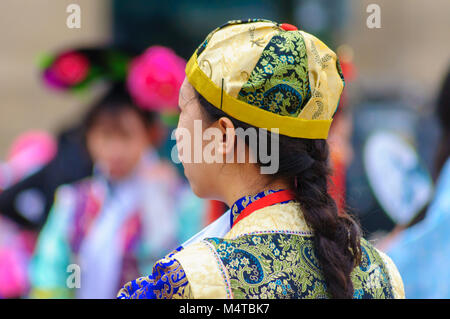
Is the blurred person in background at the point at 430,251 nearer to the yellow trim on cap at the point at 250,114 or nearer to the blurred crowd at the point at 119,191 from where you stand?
the blurred crowd at the point at 119,191

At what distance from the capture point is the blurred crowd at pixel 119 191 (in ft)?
11.1

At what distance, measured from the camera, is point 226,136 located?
4.45ft

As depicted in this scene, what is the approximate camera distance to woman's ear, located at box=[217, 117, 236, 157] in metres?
1.34

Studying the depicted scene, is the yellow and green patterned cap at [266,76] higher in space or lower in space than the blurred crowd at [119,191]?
higher

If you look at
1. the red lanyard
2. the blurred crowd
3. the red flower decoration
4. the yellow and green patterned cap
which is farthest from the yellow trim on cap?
the red flower decoration

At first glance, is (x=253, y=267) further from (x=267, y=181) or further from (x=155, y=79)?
(x=155, y=79)

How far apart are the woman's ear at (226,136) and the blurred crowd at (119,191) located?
70.3 inches

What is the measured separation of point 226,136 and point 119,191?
7.79 feet

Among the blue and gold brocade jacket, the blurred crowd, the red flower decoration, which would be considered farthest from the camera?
the red flower decoration

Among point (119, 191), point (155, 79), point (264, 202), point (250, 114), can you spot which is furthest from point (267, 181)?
point (119, 191)

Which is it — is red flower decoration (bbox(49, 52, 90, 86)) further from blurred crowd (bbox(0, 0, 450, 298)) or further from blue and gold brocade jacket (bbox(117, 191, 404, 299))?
blue and gold brocade jacket (bbox(117, 191, 404, 299))

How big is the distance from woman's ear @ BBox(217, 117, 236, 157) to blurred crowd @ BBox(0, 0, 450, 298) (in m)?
1.79

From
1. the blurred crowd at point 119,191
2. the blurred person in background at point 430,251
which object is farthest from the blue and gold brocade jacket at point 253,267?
the blurred crowd at point 119,191
